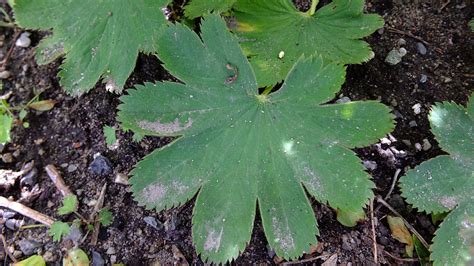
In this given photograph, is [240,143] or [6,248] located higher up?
[240,143]

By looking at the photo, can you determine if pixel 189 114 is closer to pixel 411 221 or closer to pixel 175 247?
pixel 175 247

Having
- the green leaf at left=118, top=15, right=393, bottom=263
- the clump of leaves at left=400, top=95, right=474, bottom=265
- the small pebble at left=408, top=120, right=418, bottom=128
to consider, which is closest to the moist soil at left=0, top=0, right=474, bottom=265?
the small pebble at left=408, top=120, right=418, bottom=128

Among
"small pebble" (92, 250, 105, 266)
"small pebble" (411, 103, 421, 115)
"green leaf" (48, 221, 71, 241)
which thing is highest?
"small pebble" (411, 103, 421, 115)

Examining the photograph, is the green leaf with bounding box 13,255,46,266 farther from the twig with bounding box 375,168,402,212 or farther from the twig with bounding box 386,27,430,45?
the twig with bounding box 386,27,430,45

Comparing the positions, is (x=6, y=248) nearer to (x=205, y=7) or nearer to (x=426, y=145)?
(x=205, y=7)

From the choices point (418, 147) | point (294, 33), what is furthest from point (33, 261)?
point (418, 147)

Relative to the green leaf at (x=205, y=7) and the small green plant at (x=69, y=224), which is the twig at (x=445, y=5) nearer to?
the green leaf at (x=205, y=7)
